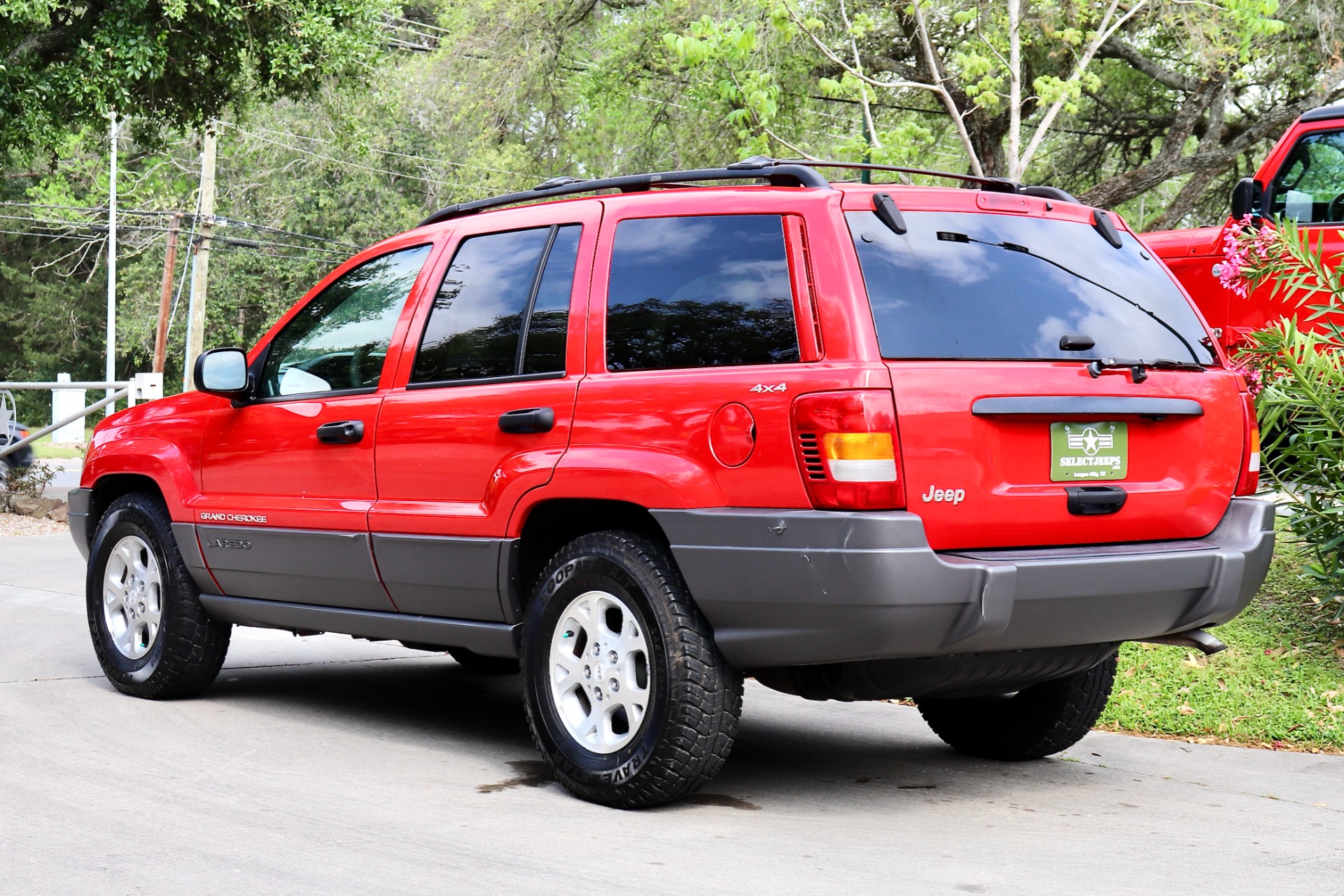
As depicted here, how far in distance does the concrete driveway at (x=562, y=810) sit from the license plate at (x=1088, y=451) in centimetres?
112

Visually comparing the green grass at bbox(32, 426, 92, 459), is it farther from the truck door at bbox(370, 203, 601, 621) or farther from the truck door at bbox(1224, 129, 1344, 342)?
the truck door at bbox(370, 203, 601, 621)

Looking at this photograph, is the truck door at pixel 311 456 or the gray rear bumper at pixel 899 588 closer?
the gray rear bumper at pixel 899 588

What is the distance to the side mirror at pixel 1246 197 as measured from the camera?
9.39 metres

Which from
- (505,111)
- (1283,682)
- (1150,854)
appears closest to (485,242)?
(1150,854)

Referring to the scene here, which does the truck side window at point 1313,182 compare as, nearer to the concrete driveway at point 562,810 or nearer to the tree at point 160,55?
the concrete driveway at point 562,810

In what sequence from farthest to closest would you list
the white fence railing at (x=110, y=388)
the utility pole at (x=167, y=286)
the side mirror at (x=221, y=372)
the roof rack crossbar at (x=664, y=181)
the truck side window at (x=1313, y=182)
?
the utility pole at (x=167, y=286), the white fence railing at (x=110, y=388), the truck side window at (x=1313, y=182), the side mirror at (x=221, y=372), the roof rack crossbar at (x=664, y=181)

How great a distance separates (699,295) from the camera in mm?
4863

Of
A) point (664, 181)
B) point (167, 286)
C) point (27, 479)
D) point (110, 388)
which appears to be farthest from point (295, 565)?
point (167, 286)

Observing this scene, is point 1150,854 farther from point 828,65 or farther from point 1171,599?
point 828,65

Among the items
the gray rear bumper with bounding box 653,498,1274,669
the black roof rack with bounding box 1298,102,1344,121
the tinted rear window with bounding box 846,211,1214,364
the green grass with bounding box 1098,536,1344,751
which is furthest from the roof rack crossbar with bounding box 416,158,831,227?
the black roof rack with bounding box 1298,102,1344,121

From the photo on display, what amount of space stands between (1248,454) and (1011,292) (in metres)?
1.07

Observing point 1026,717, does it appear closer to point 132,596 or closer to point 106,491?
point 132,596

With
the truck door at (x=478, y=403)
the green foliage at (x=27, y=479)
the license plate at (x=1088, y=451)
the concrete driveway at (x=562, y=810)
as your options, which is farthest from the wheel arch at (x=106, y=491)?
the green foliage at (x=27, y=479)

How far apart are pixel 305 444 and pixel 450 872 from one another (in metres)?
2.41
